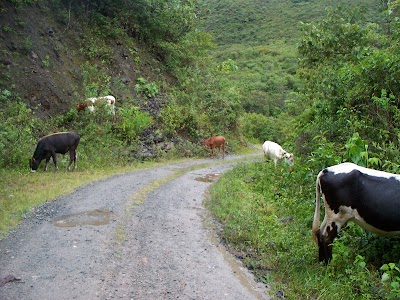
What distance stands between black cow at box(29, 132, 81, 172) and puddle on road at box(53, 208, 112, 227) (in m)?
6.39

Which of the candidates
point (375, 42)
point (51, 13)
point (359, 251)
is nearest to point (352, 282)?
point (359, 251)

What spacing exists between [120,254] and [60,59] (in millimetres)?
16497

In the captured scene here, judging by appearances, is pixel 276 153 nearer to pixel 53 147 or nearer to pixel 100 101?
pixel 100 101

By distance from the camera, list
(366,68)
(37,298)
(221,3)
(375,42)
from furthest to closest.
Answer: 1. (221,3)
2. (375,42)
3. (366,68)
4. (37,298)

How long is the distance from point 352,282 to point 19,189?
9079mm

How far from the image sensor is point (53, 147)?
15.7 meters

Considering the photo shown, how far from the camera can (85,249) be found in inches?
293

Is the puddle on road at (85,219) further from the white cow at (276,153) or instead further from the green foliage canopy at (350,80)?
the white cow at (276,153)

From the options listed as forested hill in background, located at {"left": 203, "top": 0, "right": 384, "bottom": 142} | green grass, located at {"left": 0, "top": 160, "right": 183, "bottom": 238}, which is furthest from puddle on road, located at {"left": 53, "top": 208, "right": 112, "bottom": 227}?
forested hill in background, located at {"left": 203, "top": 0, "right": 384, "bottom": 142}

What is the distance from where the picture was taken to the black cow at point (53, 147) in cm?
1536

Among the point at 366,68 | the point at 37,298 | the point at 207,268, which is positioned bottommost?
the point at 207,268

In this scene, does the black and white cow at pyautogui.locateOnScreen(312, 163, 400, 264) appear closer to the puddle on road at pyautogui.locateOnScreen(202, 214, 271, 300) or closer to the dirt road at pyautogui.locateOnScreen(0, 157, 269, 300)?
the puddle on road at pyautogui.locateOnScreen(202, 214, 271, 300)

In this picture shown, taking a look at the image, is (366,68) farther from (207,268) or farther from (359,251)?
(207,268)

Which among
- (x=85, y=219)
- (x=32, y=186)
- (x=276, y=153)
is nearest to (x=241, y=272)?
(x=85, y=219)
